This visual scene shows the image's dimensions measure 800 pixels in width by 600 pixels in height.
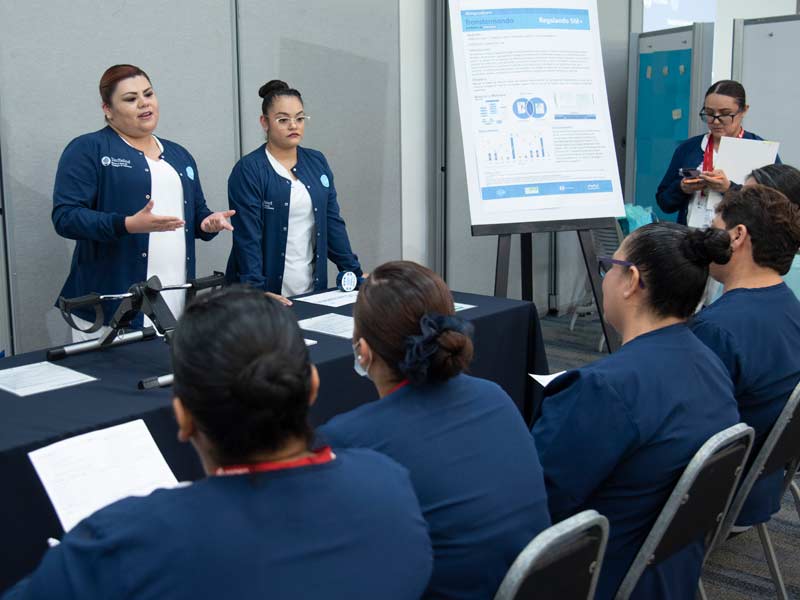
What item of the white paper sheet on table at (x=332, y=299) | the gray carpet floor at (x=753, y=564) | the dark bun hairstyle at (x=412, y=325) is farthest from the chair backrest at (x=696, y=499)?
the white paper sheet on table at (x=332, y=299)

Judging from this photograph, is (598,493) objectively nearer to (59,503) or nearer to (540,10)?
(59,503)

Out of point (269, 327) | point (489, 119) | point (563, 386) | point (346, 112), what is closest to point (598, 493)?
point (563, 386)

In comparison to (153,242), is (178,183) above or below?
above

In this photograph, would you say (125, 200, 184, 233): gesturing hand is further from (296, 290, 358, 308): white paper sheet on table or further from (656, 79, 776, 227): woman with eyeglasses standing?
(656, 79, 776, 227): woman with eyeglasses standing

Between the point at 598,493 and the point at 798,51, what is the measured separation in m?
4.44

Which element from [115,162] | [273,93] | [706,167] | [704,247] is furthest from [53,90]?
[706,167]

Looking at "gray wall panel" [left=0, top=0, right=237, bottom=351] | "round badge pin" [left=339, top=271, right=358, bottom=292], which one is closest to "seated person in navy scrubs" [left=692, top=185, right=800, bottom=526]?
"round badge pin" [left=339, top=271, right=358, bottom=292]

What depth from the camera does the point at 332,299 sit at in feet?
9.27

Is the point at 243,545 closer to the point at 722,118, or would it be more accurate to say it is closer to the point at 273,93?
the point at 273,93

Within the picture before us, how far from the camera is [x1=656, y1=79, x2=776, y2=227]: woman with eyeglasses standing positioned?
12.0 ft

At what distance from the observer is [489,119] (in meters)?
3.55

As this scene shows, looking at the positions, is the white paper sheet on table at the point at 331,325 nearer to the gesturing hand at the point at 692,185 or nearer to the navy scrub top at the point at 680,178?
the gesturing hand at the point at 692,185

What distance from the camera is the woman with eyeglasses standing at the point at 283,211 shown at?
3.01 meters

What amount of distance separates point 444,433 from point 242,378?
43 cm
